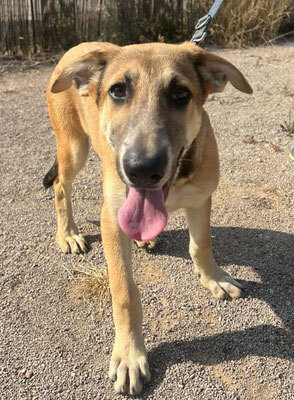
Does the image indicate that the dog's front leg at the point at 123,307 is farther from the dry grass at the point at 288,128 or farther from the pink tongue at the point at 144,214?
the dry grass at the point at 288,128

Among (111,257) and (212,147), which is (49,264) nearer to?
(111,257)

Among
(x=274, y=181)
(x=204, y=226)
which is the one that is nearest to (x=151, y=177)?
(x=204, y=226)

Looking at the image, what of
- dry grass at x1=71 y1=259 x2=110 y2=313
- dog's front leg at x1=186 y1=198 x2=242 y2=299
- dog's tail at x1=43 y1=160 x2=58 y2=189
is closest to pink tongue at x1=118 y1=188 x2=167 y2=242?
dog's front leg at x1=186 y1=198 x2=242 y2=299

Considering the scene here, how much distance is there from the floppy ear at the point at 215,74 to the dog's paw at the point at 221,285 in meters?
1.42

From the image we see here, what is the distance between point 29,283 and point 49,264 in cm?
28

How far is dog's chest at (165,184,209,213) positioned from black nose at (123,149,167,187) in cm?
50

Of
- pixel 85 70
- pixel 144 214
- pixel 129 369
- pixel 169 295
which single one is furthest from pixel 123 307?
pixel 85 70

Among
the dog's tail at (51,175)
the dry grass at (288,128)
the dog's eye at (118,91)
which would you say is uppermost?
the dog's eye at (118,91)

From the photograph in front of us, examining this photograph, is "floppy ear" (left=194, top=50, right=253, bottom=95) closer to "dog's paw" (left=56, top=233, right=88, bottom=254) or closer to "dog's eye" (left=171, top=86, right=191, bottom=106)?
"dog's eye" (left=171, top=86, right=191, bottom=106)

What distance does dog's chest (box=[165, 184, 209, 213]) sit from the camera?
2.85 metres

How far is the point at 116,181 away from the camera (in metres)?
2.87

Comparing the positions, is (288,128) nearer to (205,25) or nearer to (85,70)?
(205,25)

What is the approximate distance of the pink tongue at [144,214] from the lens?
99.7 inches

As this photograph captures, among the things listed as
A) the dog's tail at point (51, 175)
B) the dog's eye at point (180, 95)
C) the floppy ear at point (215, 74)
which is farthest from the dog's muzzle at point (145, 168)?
the dog's tail at point (51, 175)
